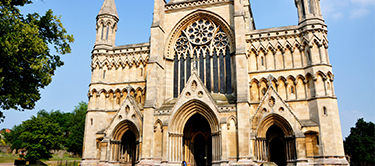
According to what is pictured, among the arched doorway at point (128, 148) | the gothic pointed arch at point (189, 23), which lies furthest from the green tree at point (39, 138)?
the gothic pointed arch at point (189, 23)

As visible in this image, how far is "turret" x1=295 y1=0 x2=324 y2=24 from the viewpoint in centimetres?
2253

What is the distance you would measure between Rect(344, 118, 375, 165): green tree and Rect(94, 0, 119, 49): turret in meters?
40.2

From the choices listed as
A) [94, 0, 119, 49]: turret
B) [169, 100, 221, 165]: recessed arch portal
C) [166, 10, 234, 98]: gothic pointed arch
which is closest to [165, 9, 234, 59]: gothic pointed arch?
[166, 10, 234, 98]: gothic pointed arch

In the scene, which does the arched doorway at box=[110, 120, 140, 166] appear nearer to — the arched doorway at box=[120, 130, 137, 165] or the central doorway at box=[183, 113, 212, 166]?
the arched doorway at box=[120, 130, 137, 165]

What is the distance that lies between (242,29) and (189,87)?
606 centimetres

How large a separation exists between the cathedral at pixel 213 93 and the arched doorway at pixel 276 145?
0.24ft

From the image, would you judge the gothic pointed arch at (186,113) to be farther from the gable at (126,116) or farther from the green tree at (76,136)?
the green tree at (76,136)

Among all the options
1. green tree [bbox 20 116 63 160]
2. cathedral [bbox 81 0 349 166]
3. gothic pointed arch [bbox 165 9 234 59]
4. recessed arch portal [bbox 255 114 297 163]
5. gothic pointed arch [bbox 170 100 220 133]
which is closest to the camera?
recessed arch portal [bbox 255 114 297 163]

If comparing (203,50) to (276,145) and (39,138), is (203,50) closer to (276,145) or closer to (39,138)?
(276,145)

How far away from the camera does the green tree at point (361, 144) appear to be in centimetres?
4472

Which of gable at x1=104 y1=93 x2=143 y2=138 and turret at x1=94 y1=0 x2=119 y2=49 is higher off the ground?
turret at x1=94 y1=0 x2=119 y2=49

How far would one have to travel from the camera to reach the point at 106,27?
27.5 m

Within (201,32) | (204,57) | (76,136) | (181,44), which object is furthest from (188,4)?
(76,136)

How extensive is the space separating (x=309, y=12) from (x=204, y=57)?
8.96 meters
